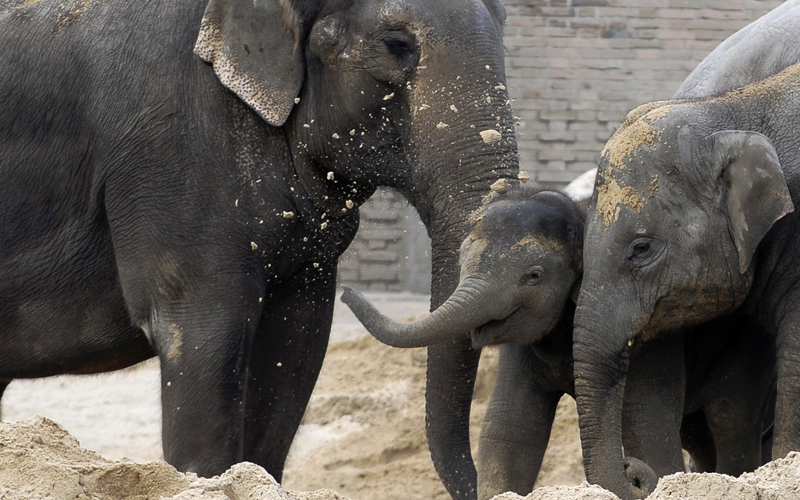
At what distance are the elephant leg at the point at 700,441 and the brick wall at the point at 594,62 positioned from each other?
4804mm

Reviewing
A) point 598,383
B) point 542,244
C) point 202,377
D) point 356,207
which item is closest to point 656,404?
point 598,383

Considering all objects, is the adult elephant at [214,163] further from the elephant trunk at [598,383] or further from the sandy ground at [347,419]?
the sandy ground at [347,419]

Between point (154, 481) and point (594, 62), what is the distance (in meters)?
7.11

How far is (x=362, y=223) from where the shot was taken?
9.80 metres

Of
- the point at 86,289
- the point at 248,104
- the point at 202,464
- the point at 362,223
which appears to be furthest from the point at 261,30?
the point at 362,223

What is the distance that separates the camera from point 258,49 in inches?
→ 174

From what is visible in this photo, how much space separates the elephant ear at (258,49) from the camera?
4.35 m

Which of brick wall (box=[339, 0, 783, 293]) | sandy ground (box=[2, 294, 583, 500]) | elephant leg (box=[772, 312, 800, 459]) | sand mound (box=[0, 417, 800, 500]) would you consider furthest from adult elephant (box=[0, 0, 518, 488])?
brick wall (box=[339, 0, 783, 293])

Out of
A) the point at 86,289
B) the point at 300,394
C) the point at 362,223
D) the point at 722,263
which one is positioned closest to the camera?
the point at 722,263

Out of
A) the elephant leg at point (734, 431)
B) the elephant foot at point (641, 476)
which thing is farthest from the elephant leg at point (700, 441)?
the elephant foot at point (641, 476)

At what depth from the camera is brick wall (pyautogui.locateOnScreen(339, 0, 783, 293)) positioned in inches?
393

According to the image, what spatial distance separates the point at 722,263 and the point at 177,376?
161 cm

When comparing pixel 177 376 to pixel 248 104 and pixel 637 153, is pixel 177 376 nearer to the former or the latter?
pixel 248 104

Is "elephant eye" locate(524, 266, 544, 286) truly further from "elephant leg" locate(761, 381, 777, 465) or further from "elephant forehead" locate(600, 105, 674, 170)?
"elephant leg" locate(761, 381, 777, 465)
